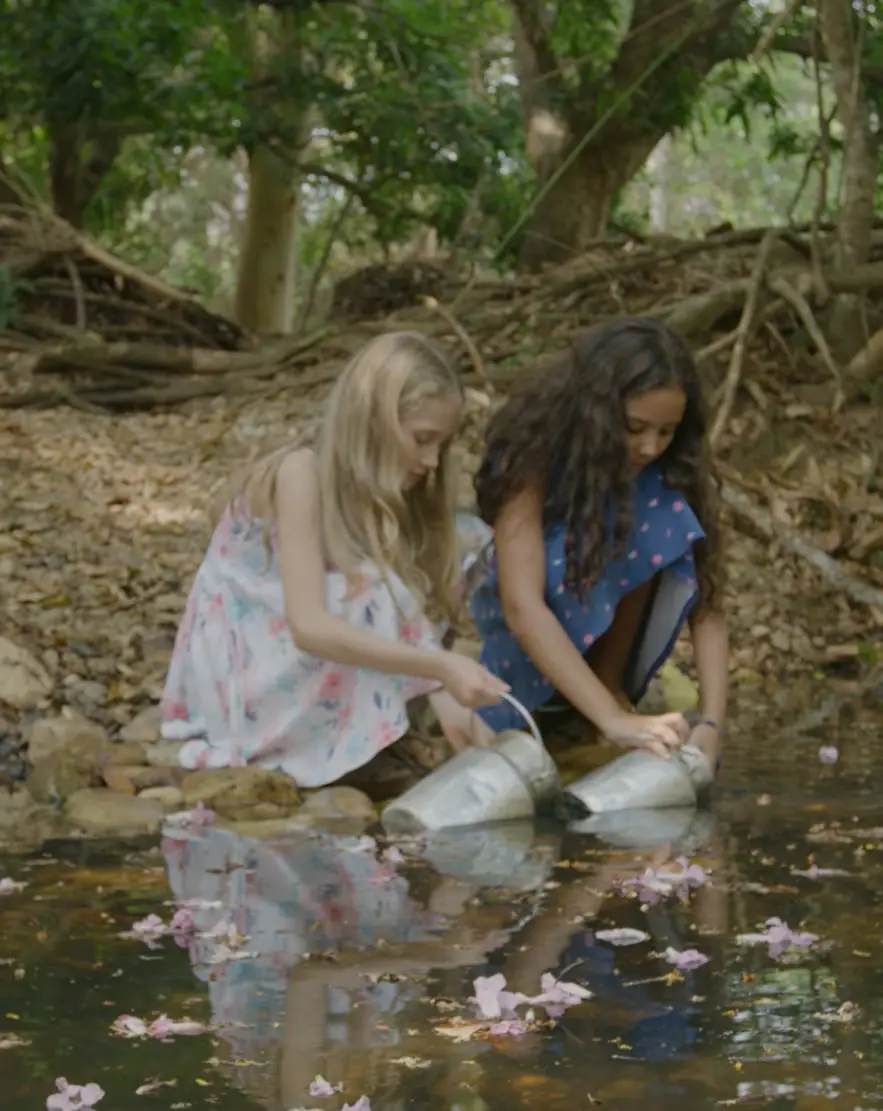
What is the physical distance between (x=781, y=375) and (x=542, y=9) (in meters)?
2.47

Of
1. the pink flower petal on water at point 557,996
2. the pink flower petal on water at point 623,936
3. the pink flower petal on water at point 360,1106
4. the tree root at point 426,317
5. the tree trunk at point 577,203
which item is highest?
the tree trunk at point 577,203

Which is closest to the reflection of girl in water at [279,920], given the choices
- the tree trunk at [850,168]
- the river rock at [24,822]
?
the river rock at [24,822]

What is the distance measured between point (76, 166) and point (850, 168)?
494 cm

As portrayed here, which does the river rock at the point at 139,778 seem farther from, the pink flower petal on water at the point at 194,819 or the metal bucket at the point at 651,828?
the metal bucket at the point at 651,828

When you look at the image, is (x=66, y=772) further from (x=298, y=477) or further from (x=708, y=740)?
(x=708, y=740)

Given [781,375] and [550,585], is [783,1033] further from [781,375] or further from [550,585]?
[781,375]

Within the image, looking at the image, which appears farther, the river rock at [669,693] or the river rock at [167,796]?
the river rock at [669,693]

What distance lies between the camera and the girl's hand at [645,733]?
340 cm

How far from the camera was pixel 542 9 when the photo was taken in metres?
8.34

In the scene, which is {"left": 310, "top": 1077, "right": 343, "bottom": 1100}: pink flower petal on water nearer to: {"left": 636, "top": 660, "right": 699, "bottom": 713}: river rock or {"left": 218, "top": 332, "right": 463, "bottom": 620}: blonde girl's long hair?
{"left": 218, "top": 332, "right": 463, "bottom": 620}: blonde girl's long hair

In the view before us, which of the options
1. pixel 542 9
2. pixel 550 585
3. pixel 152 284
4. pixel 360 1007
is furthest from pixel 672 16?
pixel 360 1007

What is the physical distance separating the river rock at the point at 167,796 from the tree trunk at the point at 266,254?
7670mm

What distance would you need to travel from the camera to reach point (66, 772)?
11.8 ft

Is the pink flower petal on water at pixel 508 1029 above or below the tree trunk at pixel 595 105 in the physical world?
below
